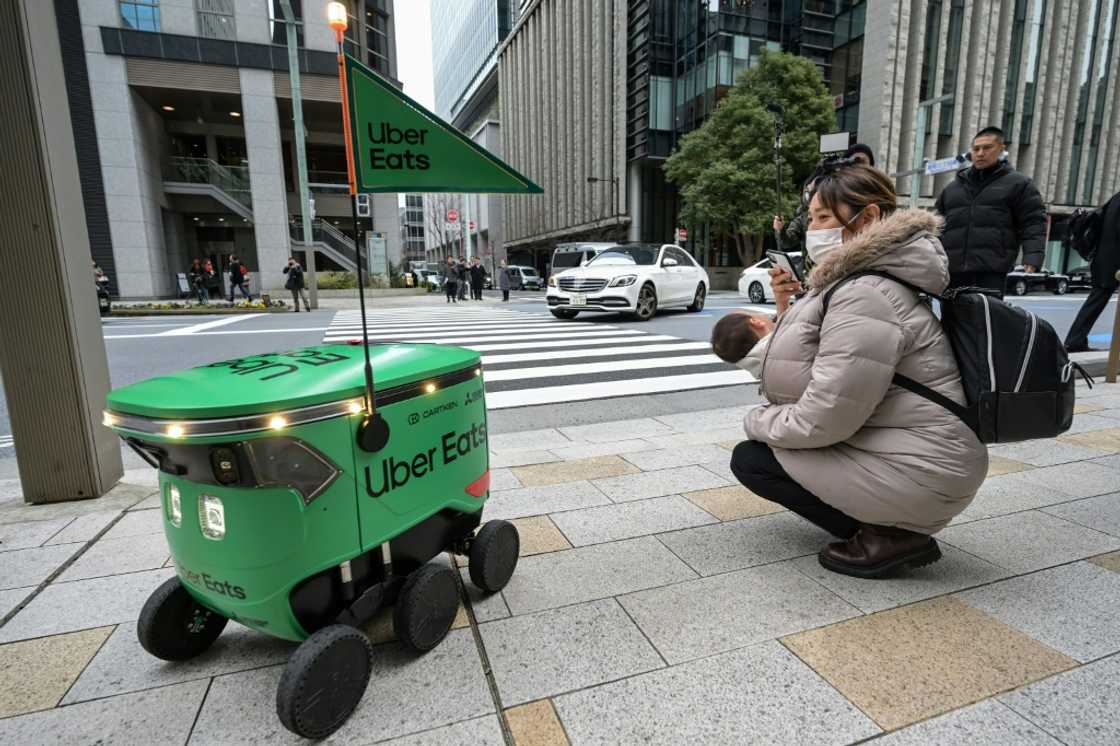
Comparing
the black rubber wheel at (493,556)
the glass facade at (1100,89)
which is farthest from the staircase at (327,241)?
the glass facade at (1100,89)

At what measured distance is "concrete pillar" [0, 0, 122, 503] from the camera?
2.66 meters

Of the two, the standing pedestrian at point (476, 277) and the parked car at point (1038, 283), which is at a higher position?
the standing pedestrian at point (476, 277)

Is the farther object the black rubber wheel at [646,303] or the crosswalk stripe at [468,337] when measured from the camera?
the black rubber wheel at [646,303]

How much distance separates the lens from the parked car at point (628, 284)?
11672 millimetres

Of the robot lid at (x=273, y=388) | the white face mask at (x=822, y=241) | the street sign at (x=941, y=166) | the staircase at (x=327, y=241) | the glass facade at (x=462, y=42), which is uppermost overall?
the glass facade at (x=462, y=42)

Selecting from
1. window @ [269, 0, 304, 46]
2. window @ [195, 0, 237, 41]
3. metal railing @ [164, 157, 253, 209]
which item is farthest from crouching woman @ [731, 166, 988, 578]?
window @ [195, 0, 237, 41]

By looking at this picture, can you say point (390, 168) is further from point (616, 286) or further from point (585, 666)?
point (616, 286)

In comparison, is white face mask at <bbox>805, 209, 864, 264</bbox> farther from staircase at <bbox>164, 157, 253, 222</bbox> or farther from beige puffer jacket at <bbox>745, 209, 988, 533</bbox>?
staircase at <bbox>164, 157, 253, 222</bbox>

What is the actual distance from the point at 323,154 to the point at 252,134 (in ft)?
26.9

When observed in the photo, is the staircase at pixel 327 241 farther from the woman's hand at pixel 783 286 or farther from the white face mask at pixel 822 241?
the white face mask at pixel 822 241

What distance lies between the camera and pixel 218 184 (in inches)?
1027

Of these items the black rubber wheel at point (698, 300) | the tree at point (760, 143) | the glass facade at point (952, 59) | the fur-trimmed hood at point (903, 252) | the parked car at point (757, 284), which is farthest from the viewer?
the glass facade at point (952, 59)

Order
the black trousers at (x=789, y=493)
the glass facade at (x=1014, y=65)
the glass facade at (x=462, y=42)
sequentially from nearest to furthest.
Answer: the black trousers at (x=789, y=493) → the glass facade at (x=1014, y=65) → the glass facade at (x=462, y=42)

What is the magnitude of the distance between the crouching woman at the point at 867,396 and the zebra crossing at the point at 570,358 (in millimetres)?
3483
